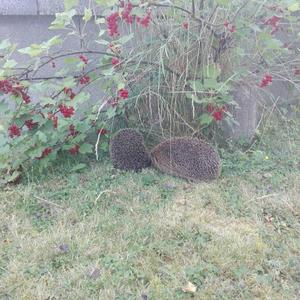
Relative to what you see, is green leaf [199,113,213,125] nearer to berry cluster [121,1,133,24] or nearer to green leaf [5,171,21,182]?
berry cluster [121,1,133,24]

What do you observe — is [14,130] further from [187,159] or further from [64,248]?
[187,159]

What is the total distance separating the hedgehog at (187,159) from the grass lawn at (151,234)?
9cm

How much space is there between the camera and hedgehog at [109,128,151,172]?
3270 millimetres

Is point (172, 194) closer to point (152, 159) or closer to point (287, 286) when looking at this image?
point (152, 159)

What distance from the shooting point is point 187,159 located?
319 centimetres

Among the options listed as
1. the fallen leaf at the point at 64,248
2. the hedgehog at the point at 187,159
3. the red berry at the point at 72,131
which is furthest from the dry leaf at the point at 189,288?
the red berry at the point at 72,131

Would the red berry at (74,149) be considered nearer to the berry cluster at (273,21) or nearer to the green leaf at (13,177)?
the green leaf at (13,177)

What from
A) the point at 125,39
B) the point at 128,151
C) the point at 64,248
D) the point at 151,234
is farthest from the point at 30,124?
the point at 151,234

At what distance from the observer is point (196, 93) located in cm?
324

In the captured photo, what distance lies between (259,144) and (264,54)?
27.9 inches

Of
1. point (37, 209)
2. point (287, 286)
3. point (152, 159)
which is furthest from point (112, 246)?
point (152, 159)

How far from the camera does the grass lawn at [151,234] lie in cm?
211

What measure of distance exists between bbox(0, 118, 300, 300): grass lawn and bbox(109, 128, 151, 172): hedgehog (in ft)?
0.30

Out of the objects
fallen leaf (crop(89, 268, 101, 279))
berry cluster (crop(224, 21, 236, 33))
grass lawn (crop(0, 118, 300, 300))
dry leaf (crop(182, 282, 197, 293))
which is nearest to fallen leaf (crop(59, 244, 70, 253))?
grass lawn (crop(0, 118, 300, 300))
